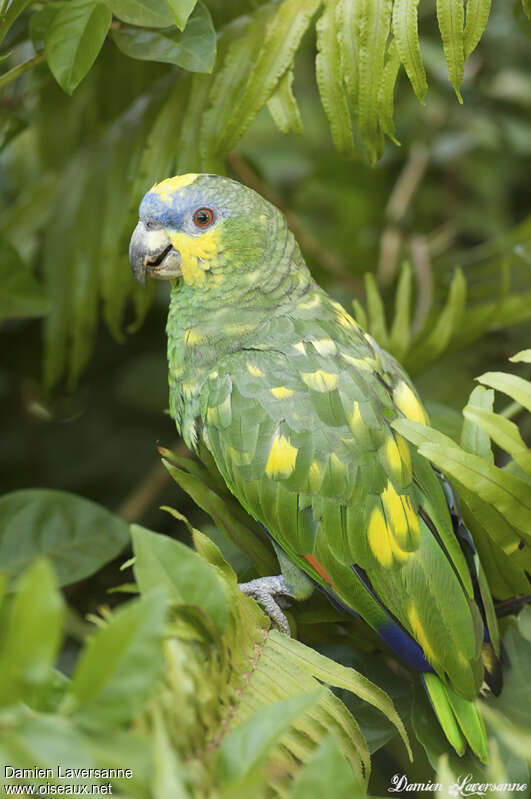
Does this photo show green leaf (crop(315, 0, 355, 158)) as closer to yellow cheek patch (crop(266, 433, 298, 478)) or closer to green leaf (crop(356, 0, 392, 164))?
green leaf (crop(356, 0, 392, 164))

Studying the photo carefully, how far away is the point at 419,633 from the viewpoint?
0.76 m

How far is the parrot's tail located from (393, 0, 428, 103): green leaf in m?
0.69

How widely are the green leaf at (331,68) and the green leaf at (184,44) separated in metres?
0.14

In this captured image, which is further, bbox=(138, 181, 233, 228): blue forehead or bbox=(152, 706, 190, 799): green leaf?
bbox=(138, 181, 233, 228): blue forehead

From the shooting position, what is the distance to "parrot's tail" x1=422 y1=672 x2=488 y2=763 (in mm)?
738

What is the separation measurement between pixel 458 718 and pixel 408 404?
14.3 inches

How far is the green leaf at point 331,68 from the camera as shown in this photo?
83cm

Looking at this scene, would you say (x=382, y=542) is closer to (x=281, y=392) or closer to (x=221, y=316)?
(x=281, y=392)

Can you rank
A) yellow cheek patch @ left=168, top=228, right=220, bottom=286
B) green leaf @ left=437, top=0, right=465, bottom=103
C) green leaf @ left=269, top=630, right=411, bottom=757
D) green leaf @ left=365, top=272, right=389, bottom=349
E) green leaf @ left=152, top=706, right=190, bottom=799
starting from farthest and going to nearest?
green leaf @ left=365, top=272, right=389, bottom=349, yellow cheek patch @ left=168, top=228, right=220, bottom=286, green leaf @ left=437, top=0, right=465, bottom=103, green leaf @ left=269, top=630, right=411, bottom=757, green leaf @ left=152, top=706, right=190, bottom=799

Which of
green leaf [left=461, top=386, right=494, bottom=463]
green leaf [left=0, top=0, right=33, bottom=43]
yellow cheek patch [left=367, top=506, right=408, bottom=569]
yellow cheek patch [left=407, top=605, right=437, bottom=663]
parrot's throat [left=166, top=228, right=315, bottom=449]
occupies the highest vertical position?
green leaf [left=0, top=0, right=33, bottom=43]

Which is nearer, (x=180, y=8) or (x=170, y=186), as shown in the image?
(x=180, y=8)

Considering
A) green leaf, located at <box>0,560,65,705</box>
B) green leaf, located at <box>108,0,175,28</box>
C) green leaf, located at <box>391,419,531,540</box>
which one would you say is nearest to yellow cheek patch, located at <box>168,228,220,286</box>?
green leaf, located at <box>108,0,175,28</box>

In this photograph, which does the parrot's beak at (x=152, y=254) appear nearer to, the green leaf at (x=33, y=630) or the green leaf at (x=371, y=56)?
the green leaf at (x=371, y=56)

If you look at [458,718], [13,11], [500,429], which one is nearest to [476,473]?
[500,429]
